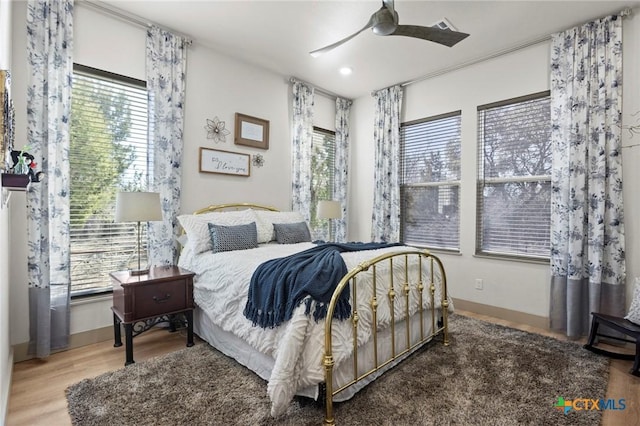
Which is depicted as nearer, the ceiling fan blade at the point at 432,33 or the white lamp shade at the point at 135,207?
the ceiling fan blade at the point at 432,33

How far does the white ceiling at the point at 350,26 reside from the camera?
280 cm

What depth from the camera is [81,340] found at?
278 centimetres

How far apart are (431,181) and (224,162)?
2.65 m

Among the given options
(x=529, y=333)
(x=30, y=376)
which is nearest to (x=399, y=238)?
(x=529, y=333)

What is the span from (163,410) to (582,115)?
13.3 feet

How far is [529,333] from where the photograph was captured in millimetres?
3102

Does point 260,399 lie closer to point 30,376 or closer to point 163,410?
point 163,410

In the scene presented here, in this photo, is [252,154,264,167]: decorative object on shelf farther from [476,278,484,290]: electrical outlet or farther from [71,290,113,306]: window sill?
[476,278,484,290]: electrical outlet

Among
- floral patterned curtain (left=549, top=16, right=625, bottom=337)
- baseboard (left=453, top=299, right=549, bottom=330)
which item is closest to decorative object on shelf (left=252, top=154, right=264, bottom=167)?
baseboard (left=453, top=299, right=549, bottom=330)

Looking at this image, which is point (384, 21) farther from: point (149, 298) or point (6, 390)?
point (6, 390)

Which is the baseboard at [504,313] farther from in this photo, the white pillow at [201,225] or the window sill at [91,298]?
the window sill at [91,298]

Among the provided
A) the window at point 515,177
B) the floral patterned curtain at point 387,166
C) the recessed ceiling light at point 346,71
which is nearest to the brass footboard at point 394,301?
the window at point 515,177

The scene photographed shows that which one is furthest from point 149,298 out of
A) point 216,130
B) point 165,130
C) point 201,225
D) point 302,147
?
point 302,147

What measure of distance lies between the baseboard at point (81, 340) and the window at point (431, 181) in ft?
11.8
